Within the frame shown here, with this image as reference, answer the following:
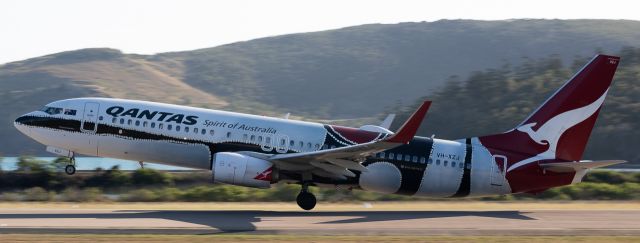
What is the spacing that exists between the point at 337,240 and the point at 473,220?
24.7 ft

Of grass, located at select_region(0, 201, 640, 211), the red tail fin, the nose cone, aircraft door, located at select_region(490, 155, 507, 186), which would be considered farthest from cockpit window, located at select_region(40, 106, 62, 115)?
aircraft door, located at select_region(490, 155, 507, 186)

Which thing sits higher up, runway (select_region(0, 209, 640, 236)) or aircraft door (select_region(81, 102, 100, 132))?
aircraft door (select_region(81, 102, 100, 132))

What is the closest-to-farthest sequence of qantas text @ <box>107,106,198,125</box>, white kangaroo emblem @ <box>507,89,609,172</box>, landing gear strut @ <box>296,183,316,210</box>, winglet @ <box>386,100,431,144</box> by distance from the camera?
winglet @ <box>386,100,431,144</box> < qantas text @ <box>107,106,198,125</box> < landing gear strut @ <box>296,183,316,210</box> < white kangaroo emblem @ <box>507,89,609,172</box>

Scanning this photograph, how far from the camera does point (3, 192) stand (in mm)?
44188

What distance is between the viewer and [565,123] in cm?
3625

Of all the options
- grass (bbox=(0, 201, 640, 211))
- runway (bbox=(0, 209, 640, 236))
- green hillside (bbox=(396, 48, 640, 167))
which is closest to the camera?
runway (bbox=(0, 209, 640, 236))

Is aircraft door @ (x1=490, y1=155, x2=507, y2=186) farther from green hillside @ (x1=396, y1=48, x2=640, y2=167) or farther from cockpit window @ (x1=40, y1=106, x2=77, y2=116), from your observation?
green hillside @ (x1=396, y1=48, x2=640, y2=167)

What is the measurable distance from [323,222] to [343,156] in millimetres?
3124

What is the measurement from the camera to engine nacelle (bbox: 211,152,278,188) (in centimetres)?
3253

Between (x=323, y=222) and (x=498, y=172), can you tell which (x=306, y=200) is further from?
(x=498, y=172)

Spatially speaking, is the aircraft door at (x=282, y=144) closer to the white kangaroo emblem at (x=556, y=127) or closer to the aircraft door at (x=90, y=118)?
the aircraft door at (x=90, y=118)

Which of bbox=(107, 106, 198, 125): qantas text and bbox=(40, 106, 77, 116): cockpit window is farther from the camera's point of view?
bbox=(40, 106, 77, 116): cockpit window

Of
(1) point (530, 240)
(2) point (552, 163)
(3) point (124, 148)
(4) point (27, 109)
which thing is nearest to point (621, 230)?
(1) point (530, 240)

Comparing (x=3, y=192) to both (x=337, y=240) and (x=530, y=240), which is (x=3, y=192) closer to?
(x=337, y=240)
